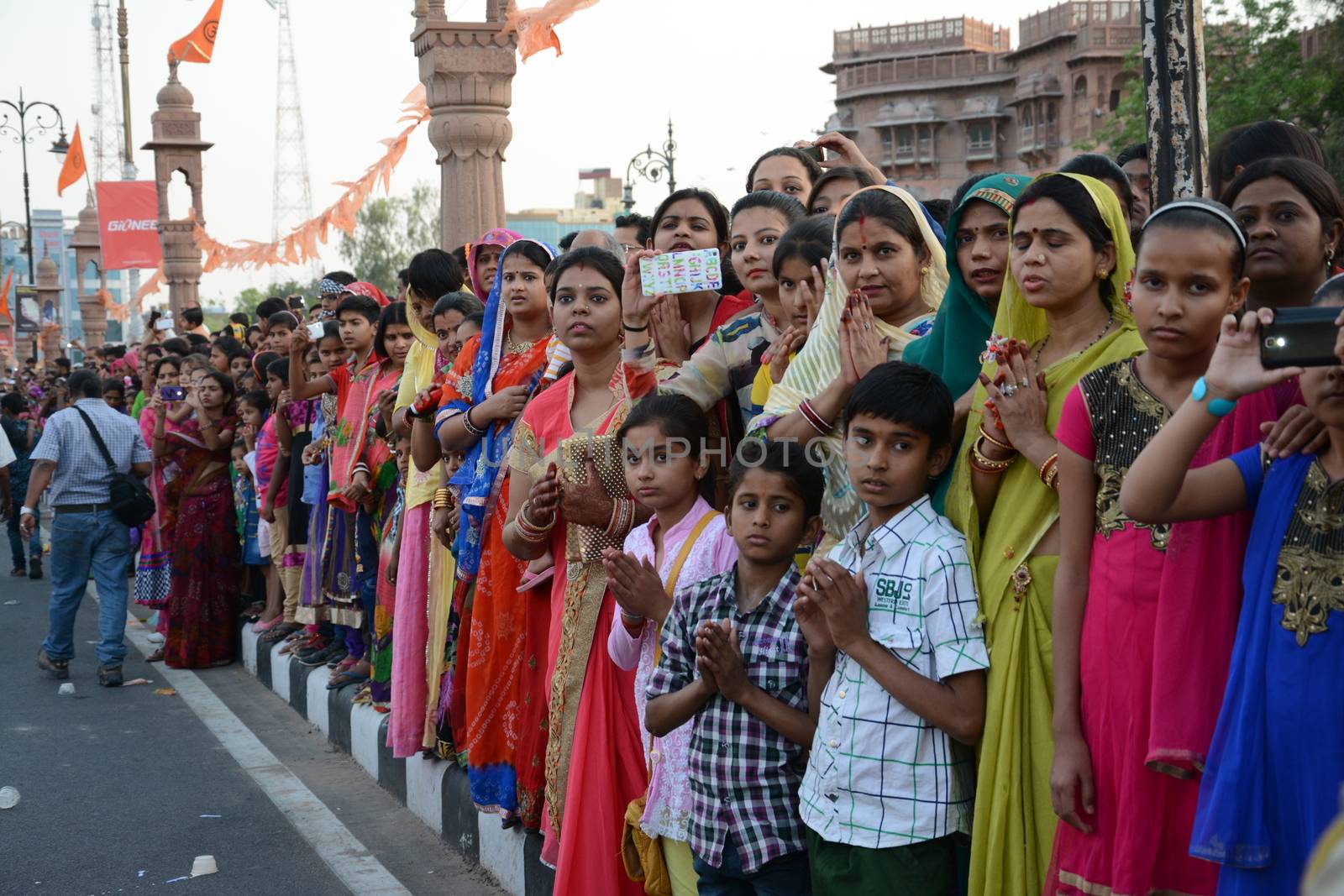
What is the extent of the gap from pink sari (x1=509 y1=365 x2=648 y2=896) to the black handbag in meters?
5.55

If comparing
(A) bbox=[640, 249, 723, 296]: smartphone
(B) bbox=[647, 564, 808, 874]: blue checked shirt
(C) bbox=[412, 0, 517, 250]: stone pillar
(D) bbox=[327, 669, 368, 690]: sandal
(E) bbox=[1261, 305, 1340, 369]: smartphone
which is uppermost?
(C) bbox=[412, 0, 517, 250]: stone pillar

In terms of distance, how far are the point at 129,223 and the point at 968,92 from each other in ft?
119

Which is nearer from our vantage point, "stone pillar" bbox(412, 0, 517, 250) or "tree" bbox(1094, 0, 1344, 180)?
"stone pillar" bbox(412, 0, 517, 250)

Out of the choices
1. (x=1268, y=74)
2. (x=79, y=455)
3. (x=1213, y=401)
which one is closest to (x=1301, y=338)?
(x=1213, y=401)

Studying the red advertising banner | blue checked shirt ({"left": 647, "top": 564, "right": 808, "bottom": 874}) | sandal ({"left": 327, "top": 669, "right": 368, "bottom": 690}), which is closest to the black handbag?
sandal ({"left": 327, "top": 669, "right": 368, "bottom": 690})

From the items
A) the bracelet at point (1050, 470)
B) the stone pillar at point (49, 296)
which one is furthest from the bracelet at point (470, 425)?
the stone pillar at point (49, 296)

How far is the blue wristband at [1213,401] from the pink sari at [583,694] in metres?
1.96

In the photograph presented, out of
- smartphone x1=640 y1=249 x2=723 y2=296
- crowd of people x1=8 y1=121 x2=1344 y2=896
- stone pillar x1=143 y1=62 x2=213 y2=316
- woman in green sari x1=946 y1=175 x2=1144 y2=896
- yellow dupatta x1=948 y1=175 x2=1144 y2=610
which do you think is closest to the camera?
crowd of people x1=8 y1=121 x2=1344 y2=896

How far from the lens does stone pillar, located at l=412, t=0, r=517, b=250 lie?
8.91 meters

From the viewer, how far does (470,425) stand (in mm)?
4641

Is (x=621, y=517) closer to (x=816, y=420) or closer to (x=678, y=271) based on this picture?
(x=678, y=271)

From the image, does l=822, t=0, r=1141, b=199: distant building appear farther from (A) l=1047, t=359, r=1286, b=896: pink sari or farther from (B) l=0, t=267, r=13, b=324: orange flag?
(A) l=1047, t=359, r=1286, b=896: pink sari

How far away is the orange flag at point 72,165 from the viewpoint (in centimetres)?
2866

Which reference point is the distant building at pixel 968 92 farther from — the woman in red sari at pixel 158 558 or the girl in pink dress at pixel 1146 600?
the girl in pink dress at pixel 1146 600
